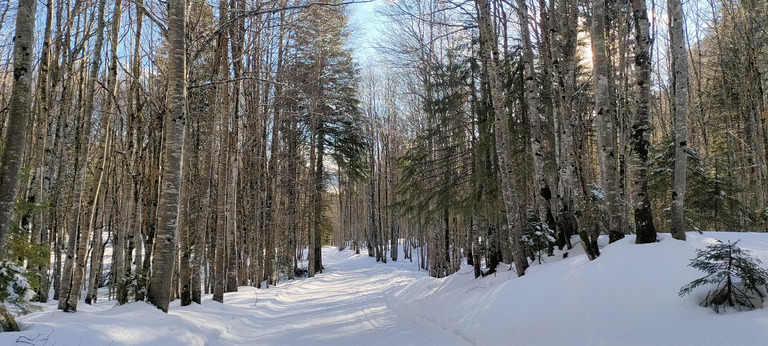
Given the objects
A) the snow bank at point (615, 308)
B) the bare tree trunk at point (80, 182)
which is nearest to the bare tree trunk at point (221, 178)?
the bare tree trunk at point (80, 182)

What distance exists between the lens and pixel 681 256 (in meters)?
→ 4.70

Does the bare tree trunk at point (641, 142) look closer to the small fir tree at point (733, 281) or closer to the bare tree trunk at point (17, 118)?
the small fir tree at point (733, 281)

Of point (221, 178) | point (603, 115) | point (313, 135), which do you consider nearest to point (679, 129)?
point (603, 115)

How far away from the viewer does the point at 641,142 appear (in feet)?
18.4

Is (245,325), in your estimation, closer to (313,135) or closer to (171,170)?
(171,170)

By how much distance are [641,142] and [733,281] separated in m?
2.48

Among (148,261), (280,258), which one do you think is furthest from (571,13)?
(280,258)

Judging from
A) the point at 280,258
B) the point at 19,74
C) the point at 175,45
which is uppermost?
the point at 175,45

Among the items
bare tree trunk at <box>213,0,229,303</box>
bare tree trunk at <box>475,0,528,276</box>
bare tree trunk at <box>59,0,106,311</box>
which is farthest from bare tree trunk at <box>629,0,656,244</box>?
bare tree trunk at <box>59,0,106,311</box>

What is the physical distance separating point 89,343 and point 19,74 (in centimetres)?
298

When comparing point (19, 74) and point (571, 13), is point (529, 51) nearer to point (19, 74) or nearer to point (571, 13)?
point (571, 13)

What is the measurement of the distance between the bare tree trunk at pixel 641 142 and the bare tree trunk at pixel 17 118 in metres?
7.55

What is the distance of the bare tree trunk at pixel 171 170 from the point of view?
251 inches

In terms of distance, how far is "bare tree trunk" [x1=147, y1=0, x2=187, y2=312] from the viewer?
6.38 metres
